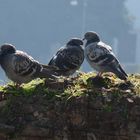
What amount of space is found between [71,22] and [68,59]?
80169 mm

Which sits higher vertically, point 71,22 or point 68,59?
point 71,22

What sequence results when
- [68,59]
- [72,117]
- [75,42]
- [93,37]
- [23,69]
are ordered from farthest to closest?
[93,37] < [75,42] < [68,59] < [23,69] < [72,117]

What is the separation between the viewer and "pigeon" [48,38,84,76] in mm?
13281

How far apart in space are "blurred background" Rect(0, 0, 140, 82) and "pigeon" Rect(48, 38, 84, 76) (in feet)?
203

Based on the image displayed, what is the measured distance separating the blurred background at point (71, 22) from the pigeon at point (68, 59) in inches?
2433

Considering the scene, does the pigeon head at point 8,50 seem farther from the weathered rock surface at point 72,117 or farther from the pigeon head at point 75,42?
the weathered rock surface at point 72,117

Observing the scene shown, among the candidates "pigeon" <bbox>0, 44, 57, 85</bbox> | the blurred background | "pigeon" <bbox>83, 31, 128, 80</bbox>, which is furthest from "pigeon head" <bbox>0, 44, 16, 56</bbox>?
the blurred background

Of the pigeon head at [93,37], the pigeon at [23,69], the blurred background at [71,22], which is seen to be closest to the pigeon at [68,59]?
the pigeon head at [93,37]

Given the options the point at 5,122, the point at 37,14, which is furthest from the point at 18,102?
the point at 37,14

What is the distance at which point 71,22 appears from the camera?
9344cm

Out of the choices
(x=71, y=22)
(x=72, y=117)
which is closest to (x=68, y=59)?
(x=72, y=117)

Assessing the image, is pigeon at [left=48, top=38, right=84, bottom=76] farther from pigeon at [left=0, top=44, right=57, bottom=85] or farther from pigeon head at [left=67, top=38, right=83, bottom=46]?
pigeon at [left=0, top=44, right=57, bottom=85]

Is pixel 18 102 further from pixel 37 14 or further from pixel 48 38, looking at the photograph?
pixel 37 14

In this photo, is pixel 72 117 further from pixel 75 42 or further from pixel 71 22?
pixel 71 22
